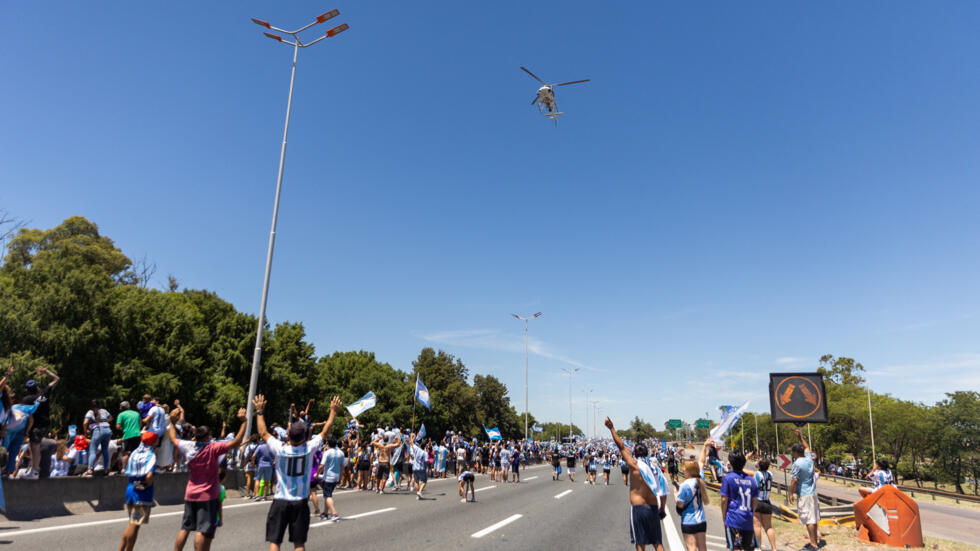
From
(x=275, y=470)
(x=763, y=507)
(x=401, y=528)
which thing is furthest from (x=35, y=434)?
(x=763, y=507)

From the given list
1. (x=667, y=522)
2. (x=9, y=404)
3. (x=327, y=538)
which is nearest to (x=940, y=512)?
(x=667, y=522)

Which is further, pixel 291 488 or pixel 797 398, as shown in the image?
pixel 797 398

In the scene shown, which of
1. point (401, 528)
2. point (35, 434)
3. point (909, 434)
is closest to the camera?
point (401, 528)

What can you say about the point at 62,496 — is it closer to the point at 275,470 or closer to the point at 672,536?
the point at 275,470

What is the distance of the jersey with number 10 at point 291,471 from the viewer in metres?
5.89

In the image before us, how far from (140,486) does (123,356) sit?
29.2 m

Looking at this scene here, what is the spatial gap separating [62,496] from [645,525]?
11926 millimetres

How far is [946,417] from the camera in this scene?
199 feet

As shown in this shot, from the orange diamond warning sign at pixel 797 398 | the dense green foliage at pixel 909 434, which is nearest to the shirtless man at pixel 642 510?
the orange diamond warning sign at pixel 797 398

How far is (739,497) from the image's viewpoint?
25.6ft

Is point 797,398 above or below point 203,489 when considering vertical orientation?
above

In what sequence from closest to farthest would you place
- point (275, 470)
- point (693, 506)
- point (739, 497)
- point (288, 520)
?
point (288, 520) → point (693, 506) → point (739, 497) → point (275, 470)

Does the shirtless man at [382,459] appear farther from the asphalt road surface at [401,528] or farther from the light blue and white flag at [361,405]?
the asphalt road surface at [401,528]

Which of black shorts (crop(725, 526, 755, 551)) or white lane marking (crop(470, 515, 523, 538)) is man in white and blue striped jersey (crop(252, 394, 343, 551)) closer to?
white lane marking (crop(470, 515, 523, 538))
